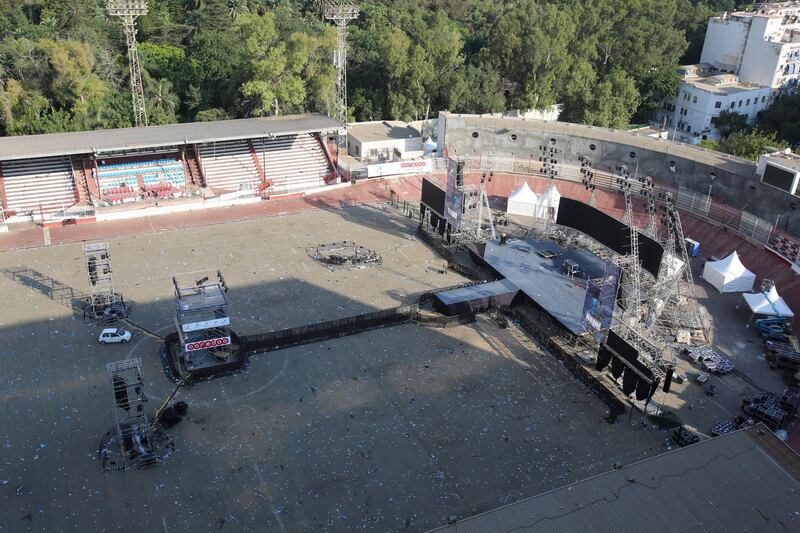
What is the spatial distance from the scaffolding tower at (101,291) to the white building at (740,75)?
240 ft

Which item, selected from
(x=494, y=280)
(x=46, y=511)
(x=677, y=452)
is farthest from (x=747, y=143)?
(x=46, y=511)

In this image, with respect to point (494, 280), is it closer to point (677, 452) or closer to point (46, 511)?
point (677, 452)

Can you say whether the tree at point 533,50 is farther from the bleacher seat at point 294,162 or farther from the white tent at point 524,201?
the bleacher seat at point 294,162

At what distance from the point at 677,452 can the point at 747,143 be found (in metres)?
55.9

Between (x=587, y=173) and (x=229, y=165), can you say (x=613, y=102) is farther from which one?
(x=229, y=165)

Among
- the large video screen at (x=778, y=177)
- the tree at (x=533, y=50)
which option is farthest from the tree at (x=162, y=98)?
the large video screen at (x=778, y=177)

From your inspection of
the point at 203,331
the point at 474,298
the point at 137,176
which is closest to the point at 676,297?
the point at 474,298

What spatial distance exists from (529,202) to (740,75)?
204 feet

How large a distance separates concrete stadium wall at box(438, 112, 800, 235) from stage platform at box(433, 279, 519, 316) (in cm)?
2152

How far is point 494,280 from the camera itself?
41.1m

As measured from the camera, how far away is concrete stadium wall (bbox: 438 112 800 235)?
1847 inches

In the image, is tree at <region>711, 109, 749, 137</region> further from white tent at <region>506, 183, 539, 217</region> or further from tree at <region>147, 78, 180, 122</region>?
tree at <region>147, 78, 180, 122</region>

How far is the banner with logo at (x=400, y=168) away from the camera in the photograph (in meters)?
57.9

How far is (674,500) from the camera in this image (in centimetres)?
2130
